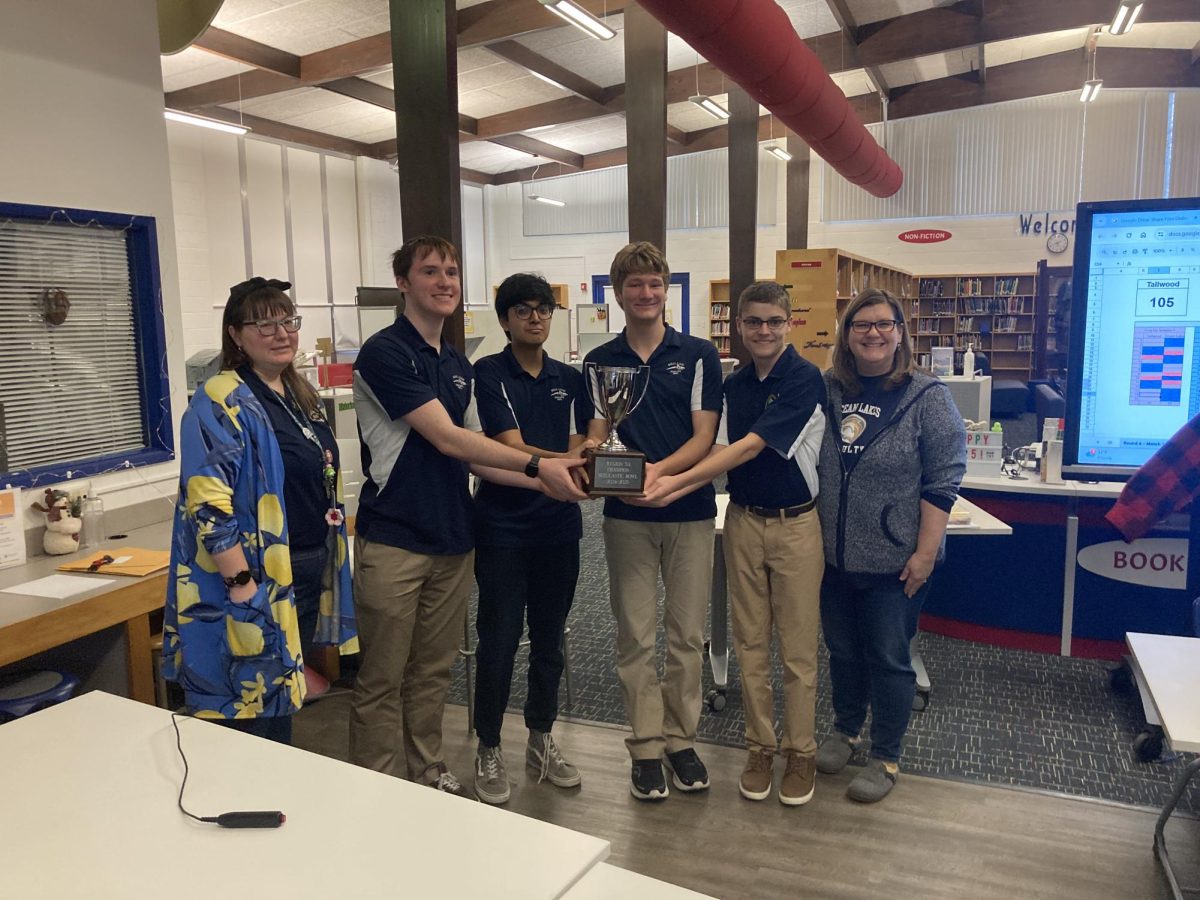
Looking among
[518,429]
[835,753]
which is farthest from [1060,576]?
[518,429]

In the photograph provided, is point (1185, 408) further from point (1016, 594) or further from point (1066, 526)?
point (1016, 594)

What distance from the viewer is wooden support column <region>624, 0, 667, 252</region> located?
6.00m

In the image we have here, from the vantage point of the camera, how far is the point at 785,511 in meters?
2.63

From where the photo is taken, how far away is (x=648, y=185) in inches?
237

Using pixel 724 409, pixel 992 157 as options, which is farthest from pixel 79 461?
pixel 992 157

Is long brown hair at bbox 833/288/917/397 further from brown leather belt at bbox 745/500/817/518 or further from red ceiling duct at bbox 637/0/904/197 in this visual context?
red ceiling duct at bbox 637/0/904/197

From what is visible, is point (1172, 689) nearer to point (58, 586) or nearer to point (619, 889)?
point (619, 889)

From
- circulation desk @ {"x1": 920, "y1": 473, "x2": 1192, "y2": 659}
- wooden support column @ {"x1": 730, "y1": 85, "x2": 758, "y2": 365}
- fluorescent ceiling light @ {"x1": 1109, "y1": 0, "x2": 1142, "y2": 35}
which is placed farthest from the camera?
wooden support column @ {"x1": 730, "y1": 85, "x2": 758, "y2": 365}

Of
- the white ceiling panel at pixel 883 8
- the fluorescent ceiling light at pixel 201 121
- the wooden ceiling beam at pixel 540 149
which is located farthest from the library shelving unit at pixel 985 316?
the fluorescent ceiling light at pixel 201 121

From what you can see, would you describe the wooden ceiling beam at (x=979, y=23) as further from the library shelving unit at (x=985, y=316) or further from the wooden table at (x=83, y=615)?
the wooden table at (x=83, y=615)

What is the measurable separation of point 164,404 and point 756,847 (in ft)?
8.95

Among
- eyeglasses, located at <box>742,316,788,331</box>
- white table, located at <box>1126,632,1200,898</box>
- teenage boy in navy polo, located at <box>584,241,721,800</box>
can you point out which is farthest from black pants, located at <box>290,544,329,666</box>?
white table, located at <box>1126,632,1200,898</box>

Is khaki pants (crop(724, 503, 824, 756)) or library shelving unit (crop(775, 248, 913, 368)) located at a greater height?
library shelving unit (crop(775, 248, 913, 368))

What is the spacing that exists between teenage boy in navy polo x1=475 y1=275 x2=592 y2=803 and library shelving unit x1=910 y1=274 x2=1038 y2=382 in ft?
38.9
